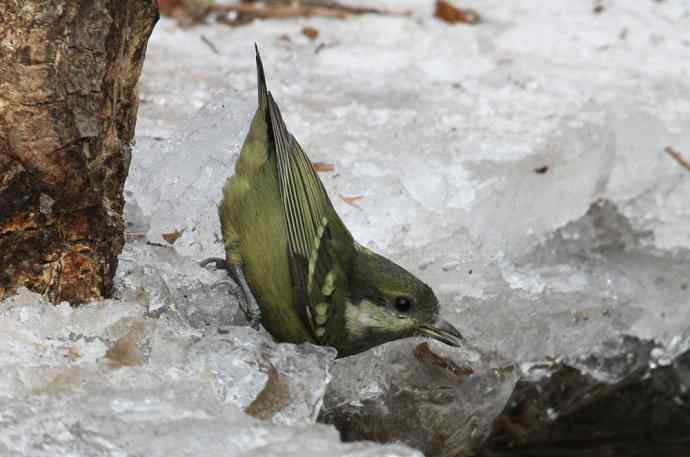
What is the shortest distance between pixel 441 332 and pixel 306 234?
0.57 metres

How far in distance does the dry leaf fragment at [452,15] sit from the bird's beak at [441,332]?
296 centimetres

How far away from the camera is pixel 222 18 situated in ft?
20.4

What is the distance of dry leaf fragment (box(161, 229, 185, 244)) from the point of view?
13.2 feet

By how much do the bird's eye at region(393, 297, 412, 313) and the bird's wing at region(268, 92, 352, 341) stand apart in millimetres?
203

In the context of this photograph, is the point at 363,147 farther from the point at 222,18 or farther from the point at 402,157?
the point at 222,18

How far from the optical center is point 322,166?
469 cm

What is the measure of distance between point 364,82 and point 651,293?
1813 millimetres

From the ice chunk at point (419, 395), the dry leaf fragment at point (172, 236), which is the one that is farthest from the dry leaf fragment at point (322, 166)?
the ice chunk at point (419, 395)

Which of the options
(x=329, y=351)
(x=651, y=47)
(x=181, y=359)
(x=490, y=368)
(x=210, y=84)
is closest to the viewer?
(x=181, y=359)

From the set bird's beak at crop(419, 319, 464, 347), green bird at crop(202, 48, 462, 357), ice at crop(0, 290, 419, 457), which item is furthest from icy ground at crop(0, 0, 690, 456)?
bird's beak at crop(419, 319, 464, 347)

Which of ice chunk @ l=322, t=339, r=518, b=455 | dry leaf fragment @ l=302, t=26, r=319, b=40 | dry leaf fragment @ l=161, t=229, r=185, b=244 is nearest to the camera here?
ice chunk @ l=322, t=339, r=518, b=455

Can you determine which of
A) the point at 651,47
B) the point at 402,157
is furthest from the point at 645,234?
the point at 651,47

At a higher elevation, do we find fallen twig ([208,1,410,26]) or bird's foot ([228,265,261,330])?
fallen twig ([208,1,410,26])

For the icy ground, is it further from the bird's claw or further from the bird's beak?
the bird's beak
